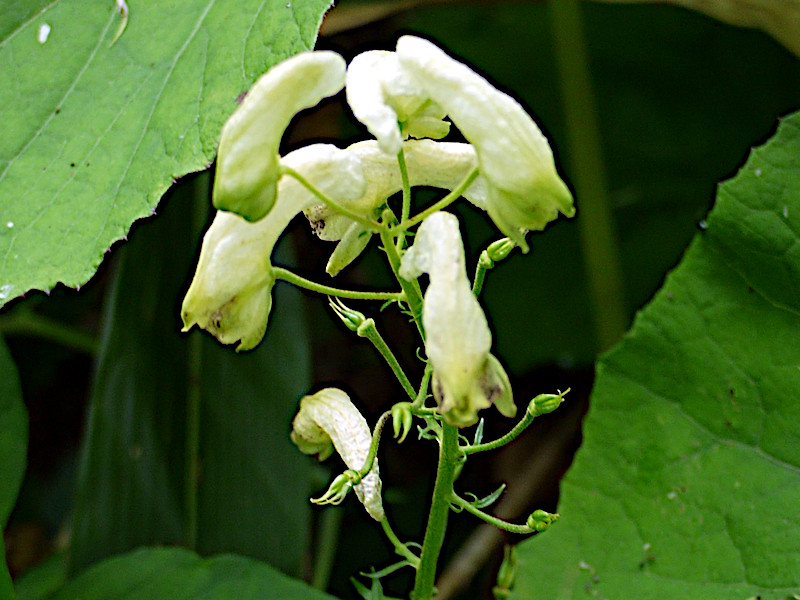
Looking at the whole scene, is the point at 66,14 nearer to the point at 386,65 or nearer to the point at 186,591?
the point at 386,65

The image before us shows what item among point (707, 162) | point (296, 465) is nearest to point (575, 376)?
point (707, 162)

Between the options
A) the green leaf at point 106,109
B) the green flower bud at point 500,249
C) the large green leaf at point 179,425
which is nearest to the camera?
the green flower bud at point 500,249

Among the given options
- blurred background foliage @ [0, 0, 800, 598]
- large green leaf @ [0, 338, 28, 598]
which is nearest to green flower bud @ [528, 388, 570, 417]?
blurred background foliage @ [0, 0, 800, 598]

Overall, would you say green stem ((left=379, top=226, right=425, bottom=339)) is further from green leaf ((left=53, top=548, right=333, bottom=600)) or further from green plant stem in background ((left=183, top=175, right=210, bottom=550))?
green plant stem in background ((left=183, top=175, right=210, bottom=550))

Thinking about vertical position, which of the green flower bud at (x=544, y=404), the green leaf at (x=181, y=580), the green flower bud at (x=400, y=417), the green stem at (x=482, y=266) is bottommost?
the green leaf at (x=181, y=580)

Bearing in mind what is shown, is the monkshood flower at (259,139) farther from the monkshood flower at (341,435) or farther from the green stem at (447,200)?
the monkshood flower at (341,435)

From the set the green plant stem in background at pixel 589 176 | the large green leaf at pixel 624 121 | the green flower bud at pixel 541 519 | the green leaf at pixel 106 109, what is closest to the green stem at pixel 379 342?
the green flower bud at pixel 541 519

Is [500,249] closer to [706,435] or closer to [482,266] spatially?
[482,266]

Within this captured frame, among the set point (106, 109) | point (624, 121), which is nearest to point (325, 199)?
point (106, 109)
